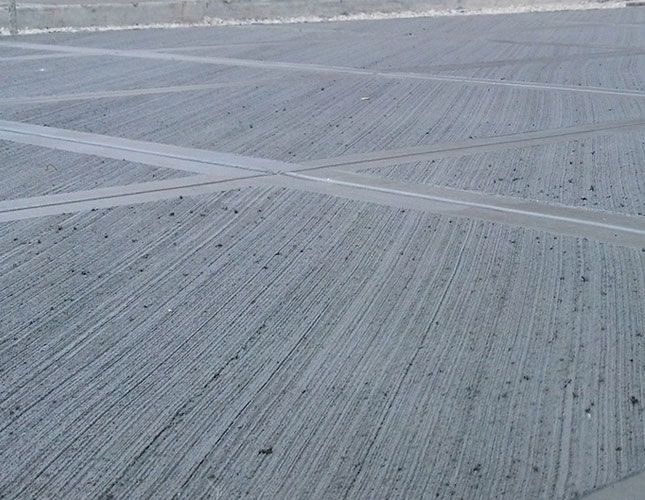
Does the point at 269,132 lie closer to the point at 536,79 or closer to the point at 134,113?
the point at 134,113

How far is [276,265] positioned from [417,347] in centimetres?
129

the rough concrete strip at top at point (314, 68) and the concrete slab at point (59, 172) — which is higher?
the concrete slab at point (59, 172)

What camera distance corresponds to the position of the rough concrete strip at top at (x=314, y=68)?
11281 mm

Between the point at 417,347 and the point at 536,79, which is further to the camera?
the point at 536,79

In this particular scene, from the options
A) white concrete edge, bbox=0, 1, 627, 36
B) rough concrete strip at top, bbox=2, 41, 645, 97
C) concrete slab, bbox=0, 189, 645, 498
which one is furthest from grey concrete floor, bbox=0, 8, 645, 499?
white concrete edge, bbox=0, 1, 627, 36

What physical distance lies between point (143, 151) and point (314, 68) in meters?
4.84

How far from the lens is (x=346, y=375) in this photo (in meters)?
4.46

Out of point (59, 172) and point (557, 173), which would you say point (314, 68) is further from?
point (59, 172)

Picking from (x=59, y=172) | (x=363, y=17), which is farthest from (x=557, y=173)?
(x=363, y=17)

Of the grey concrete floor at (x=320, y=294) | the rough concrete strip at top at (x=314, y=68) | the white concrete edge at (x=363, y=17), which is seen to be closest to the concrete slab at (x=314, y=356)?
the grey concrete floor at (x=320, y=294)

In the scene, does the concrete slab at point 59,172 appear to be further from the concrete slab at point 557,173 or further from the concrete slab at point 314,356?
the concrete slab at point 557,173

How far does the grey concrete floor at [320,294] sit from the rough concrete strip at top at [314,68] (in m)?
0.56

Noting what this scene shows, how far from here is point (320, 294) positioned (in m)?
5.38

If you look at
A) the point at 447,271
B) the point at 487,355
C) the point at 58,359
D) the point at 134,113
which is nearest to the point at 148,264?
the point at 58,359
